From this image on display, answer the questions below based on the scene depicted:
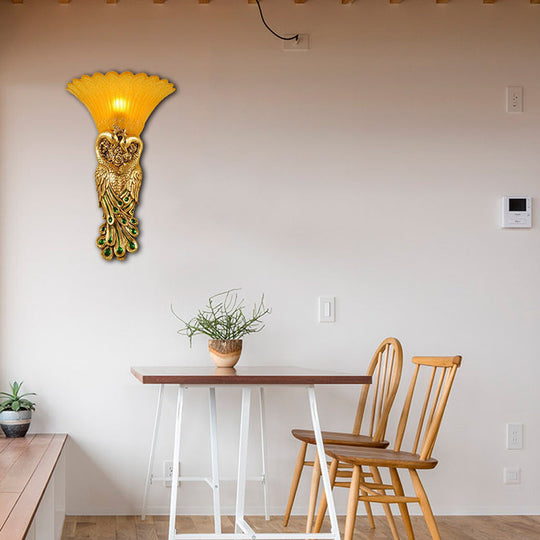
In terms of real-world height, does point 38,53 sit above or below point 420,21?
below

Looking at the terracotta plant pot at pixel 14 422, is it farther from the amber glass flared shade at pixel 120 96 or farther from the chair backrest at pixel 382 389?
the chair backrest at pixel 382 389

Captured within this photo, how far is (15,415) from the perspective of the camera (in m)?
3.31

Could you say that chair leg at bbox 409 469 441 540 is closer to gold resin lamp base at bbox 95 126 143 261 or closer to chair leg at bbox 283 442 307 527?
chair leg at bbox 283 442 307 527

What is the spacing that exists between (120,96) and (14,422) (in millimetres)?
1596

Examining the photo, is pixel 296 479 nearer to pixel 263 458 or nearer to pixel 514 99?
pixel 263 458

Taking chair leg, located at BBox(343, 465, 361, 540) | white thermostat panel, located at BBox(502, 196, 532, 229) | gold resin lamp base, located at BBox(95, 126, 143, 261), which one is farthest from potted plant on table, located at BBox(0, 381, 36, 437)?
white thermostat panel, located at BBox(502, 196, 532, 229)

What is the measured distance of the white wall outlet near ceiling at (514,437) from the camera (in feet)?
12.1

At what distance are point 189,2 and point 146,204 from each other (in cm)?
102

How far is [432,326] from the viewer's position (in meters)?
3.69

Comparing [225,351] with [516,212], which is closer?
[225,351]

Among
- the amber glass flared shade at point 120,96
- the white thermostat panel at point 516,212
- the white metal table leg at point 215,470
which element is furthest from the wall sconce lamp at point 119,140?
the white thermostat panel at point 516,212

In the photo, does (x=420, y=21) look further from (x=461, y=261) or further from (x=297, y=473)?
(x=297, y=473)

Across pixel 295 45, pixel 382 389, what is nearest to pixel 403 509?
pixel 382 389

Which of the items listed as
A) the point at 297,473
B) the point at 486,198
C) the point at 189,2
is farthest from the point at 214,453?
the point at 189,2
